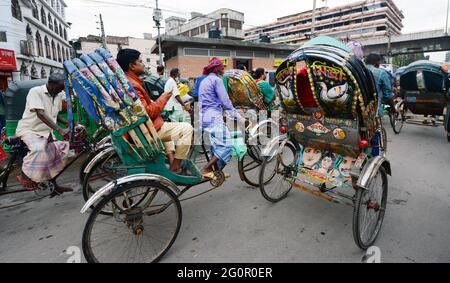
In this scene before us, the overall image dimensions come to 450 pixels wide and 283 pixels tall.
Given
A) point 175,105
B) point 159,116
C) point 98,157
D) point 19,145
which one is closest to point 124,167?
point 159,116

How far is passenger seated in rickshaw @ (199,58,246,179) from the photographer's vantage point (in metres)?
3.23

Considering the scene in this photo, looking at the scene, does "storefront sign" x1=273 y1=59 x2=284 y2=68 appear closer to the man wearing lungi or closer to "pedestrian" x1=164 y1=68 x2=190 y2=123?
"pedestrian" x1=164 y1=68 x2=190 y2=123

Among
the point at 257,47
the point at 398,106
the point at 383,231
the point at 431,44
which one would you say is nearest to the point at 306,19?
the point at 431,44

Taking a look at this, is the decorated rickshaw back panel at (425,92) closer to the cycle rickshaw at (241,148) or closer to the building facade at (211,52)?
the cycle rickshaw at (241,148)

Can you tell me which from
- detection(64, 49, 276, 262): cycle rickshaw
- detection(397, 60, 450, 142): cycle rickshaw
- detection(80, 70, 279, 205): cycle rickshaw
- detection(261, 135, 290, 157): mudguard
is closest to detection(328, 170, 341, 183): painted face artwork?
detection(261, 135, 290, 157): mudguard

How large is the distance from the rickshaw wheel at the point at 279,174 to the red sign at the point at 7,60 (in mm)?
16881

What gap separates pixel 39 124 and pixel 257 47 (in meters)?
22.9

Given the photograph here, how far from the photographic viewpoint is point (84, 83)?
6.86 ft

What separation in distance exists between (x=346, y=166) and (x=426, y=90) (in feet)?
16.3

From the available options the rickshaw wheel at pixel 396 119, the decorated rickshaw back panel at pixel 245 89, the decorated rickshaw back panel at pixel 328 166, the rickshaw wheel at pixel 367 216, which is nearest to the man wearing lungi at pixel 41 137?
the decorated rickshaw back panel at pixel 328 166

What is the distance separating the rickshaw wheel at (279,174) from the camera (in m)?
3.17

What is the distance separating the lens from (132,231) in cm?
265

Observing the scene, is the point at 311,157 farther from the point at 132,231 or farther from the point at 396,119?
the point at 396,119
